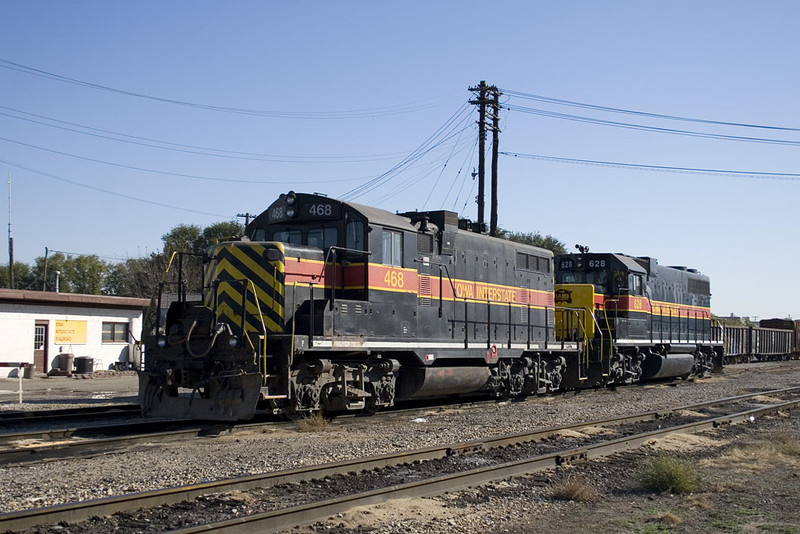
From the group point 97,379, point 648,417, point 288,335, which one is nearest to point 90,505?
point 288,335

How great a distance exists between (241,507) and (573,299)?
17.1m

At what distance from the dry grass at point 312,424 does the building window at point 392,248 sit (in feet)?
10.1

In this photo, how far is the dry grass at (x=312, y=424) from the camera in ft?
40.2

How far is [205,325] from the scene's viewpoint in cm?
1253

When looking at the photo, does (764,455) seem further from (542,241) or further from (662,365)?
(542,241)

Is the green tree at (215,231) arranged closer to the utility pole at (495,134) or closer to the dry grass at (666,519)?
the utility pole at (495,134)

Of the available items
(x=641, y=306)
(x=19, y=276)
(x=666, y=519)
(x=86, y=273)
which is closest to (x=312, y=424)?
(x=666, y=519)

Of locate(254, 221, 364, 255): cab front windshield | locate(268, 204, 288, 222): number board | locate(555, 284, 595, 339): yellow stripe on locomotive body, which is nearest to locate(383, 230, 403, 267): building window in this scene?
locate(254, 221, 364, 255): cab front windshield

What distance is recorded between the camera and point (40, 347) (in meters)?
28.7

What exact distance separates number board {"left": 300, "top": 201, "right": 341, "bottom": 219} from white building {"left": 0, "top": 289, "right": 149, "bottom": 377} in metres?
14.7

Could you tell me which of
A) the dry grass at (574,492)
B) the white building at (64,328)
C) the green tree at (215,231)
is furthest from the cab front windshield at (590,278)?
the green tree at (215,231)

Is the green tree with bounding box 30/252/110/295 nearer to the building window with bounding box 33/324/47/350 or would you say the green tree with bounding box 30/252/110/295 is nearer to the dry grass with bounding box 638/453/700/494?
the building window with bounding box 33/324/47/350

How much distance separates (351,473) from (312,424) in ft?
12.3

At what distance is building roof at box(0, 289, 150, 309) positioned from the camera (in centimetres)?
2719
